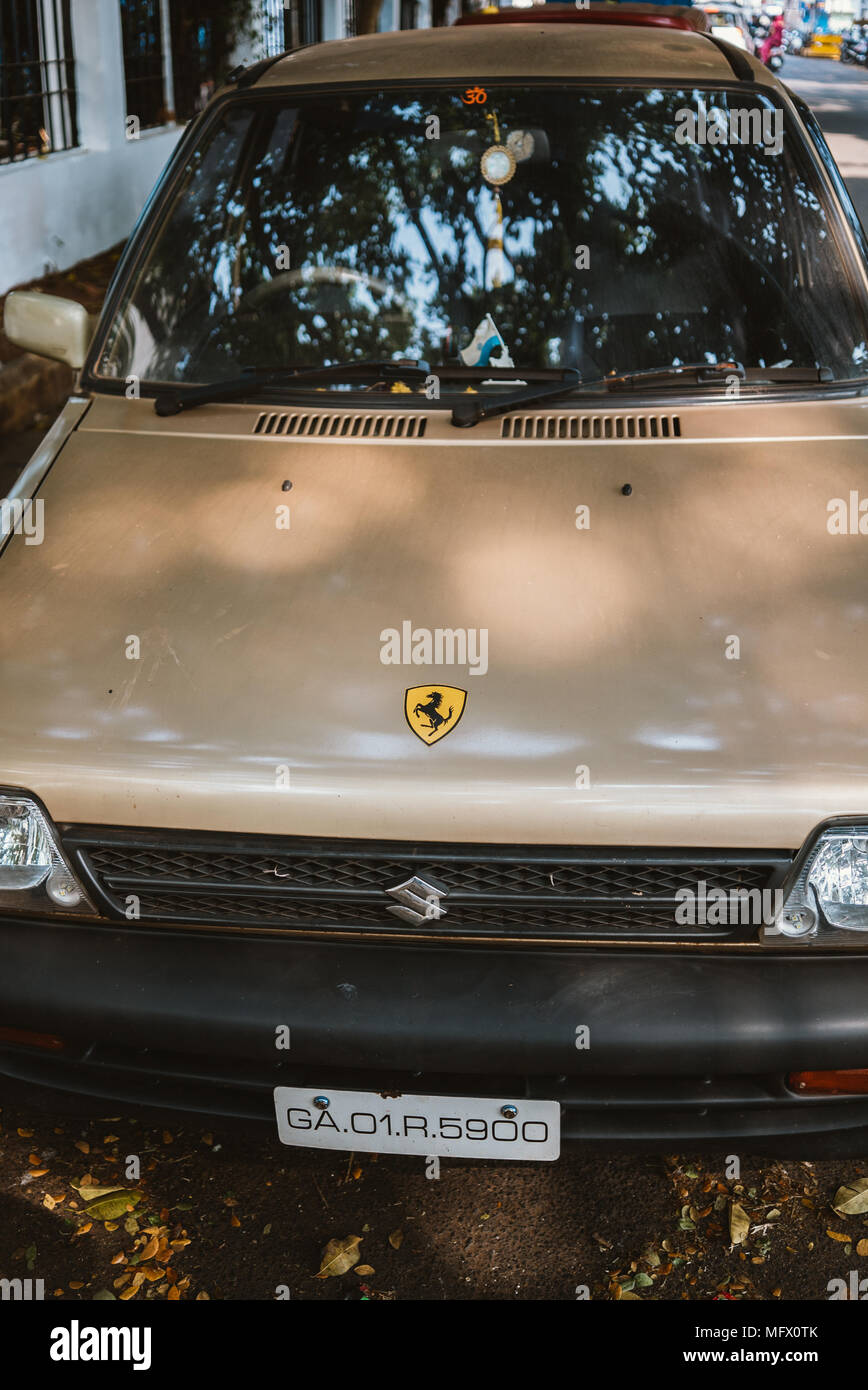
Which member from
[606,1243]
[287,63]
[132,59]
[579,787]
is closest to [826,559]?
[579,787]

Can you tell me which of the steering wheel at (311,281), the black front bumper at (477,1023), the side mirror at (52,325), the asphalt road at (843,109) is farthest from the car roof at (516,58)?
the asphalt road at (843,109)

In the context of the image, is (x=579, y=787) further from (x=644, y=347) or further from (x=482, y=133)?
(x=482, y=133)

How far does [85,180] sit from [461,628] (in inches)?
366

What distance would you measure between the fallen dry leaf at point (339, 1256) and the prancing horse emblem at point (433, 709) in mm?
1104

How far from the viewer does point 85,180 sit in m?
9.98

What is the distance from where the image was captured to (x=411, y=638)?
2.10m

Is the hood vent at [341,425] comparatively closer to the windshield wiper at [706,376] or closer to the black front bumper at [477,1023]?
the windshield wiper at [706,376]

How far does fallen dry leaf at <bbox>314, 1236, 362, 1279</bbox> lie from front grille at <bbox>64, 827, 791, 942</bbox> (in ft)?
2.49

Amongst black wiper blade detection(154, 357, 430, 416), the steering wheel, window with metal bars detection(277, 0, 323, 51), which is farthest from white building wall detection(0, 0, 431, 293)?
black wiper blade detection(154, 357, 430, 416)

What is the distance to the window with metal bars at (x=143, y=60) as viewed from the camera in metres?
11.0

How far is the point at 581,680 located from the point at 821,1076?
2.42 feet

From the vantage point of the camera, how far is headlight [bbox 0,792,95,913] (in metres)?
2.07

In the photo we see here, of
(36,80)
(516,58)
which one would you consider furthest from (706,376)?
(36,80)

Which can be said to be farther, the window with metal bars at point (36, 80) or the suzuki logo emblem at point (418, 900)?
the window with metal bars at point (36, 80)
